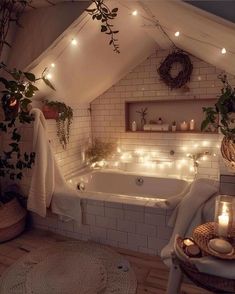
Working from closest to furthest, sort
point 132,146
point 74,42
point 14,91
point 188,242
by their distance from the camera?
point 188,242 < point 14,91 < point 74,42 < point 132,146

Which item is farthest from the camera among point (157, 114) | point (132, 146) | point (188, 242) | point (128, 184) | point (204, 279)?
point (132, 146)

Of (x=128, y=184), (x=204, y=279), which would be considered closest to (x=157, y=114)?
(x=128, y=184)

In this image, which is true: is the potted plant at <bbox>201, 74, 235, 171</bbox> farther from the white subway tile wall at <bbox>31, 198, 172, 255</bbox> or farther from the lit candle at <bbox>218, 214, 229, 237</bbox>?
the white subway tile wall at <bbox>31, 198, 172, 255</bbox>

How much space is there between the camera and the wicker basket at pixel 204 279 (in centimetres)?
106

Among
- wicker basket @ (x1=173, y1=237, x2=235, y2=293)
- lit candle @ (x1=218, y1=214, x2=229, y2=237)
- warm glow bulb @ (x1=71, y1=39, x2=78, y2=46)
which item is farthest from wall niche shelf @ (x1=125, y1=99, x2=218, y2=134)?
wicker basket @ (x1=173, y1=237, x2=235, y2=293)

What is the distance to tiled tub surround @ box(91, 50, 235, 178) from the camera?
3.01 metres

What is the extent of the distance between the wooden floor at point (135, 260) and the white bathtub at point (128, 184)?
0.71m

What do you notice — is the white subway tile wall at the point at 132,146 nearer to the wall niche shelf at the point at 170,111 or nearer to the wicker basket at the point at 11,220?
the wall niche shelf at the point at 170,111

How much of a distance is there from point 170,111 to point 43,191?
6.57ft

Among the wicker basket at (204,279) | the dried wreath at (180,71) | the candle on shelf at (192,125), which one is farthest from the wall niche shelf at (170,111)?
the wicker basket at (204,279)

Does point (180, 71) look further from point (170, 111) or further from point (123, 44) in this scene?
point (123, 44)

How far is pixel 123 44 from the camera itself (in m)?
2.67

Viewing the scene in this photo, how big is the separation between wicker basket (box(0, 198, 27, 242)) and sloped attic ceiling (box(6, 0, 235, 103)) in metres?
1.34

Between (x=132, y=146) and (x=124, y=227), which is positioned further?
(x=132, y=146)
